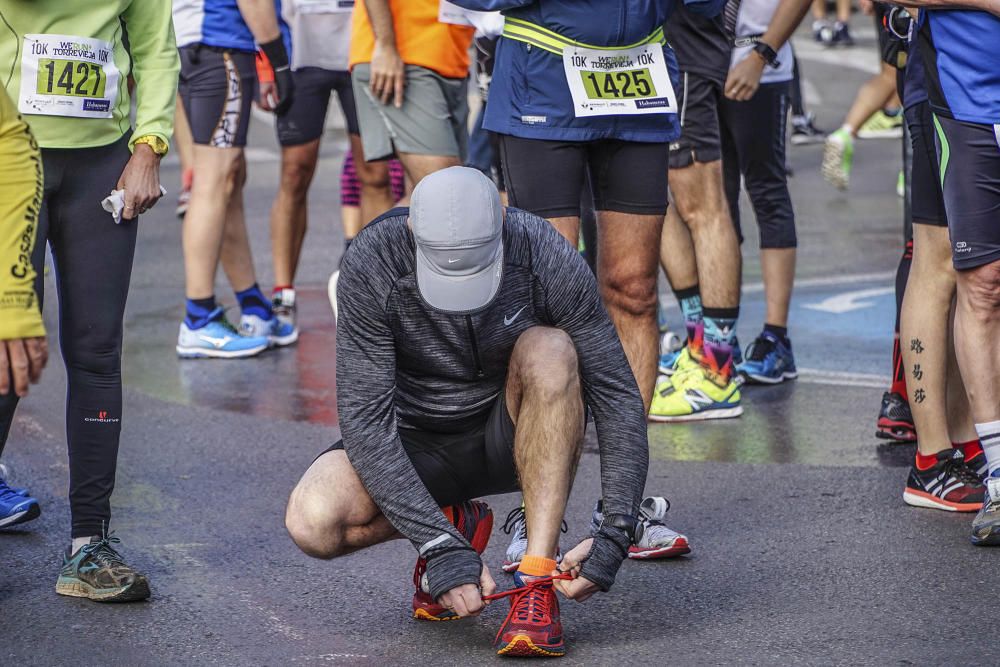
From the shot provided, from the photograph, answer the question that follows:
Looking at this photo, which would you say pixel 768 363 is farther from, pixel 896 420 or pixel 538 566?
pixel 538 566

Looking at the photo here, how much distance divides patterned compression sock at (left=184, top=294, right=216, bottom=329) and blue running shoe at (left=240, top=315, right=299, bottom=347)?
0.21 meters

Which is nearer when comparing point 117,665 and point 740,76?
point 117,665

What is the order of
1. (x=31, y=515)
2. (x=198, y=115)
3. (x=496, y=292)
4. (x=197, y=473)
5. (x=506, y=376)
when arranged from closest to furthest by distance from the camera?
(x=496, y=292), (x=506, y=376), (x=31, y=515), (x=197, y=473), (x=198, y=115)

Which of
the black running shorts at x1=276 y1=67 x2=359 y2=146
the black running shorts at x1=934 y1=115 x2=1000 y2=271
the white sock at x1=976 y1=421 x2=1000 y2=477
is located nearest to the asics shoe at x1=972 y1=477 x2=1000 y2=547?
the white sock at x1=976 y1=421 x2=1000 y2=477

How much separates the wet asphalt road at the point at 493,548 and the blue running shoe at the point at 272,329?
0.44 ft

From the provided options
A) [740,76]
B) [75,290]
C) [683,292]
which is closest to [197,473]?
[75,290]

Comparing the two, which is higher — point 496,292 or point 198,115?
point 496,292

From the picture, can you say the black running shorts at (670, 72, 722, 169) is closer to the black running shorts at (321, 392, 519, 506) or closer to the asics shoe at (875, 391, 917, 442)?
the asics shoe at (875, 391, 917, 442)

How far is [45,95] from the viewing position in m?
3.96

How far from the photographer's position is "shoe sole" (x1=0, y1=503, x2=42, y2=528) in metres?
4.68

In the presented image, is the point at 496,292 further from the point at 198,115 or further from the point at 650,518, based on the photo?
the point at 198,115

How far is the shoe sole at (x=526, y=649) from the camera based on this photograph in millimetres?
3590

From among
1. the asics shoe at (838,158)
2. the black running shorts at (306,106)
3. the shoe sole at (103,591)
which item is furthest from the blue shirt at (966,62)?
the asics shoe at (838,158)

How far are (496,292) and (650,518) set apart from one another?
3.74 ft
